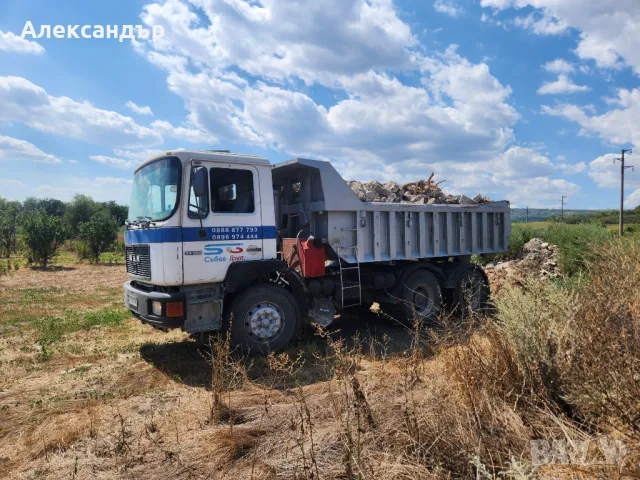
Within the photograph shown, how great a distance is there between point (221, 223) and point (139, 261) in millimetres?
1326

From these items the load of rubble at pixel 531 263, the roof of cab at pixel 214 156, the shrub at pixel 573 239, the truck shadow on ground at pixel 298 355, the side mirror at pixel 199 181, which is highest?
the roof of cab at pixel 214 156

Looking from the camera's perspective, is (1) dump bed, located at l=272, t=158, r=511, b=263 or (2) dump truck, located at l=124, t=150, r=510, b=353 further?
(1) dump bed, located at l=272, t=158, r=511, b=263

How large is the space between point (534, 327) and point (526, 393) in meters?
0.52

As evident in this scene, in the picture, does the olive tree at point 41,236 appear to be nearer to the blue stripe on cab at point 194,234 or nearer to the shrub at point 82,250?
the shrub at point 82,250

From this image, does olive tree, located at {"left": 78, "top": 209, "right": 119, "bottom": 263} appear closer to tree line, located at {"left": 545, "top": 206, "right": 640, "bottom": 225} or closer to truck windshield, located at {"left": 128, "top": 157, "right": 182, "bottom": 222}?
truck windshield, located at {"left": 128, "top": 157, "right": 182, "bottom": 222}

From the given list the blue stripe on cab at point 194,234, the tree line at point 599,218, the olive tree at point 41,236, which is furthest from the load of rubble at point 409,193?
the olive tree at point 41,236

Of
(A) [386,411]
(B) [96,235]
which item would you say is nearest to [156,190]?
(A) [386,411]

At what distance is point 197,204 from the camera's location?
5.30 metres

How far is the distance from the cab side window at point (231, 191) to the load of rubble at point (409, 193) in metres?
2.10

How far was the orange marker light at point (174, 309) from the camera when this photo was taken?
5.07 metres

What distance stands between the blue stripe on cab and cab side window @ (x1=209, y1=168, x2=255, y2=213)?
10.7 inches

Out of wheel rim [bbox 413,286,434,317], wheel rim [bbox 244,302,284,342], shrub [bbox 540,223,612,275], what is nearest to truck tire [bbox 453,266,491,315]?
wheel rim [bbox 413,286,434,317]

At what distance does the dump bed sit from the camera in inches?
258

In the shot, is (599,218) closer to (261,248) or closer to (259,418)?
(261,248)
